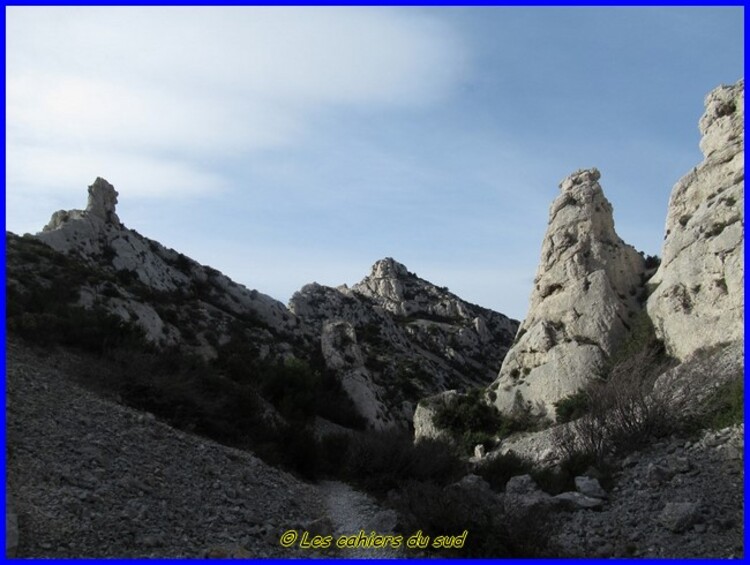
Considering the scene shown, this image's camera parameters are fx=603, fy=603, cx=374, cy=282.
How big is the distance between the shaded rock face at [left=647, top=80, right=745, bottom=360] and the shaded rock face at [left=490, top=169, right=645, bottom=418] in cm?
196

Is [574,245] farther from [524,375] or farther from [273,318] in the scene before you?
[273,318]

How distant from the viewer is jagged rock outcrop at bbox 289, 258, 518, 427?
1437 inches

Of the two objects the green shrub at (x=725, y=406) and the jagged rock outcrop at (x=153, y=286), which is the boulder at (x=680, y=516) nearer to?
the green shrub at (x=725, y=406)

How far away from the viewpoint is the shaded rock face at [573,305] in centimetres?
2833

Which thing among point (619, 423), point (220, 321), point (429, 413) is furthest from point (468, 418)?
point (220, 321)

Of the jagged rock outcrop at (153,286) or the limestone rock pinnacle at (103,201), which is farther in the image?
the limestone rock pinnacle at (103,201)

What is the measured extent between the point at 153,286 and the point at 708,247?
97.8 ft

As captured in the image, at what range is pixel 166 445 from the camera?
43.2 ft

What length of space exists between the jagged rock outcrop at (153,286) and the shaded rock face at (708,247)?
21.5m

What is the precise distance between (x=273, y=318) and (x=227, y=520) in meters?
29.9

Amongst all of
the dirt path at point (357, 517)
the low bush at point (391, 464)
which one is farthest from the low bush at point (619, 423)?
the dirt path at point (357, 517)

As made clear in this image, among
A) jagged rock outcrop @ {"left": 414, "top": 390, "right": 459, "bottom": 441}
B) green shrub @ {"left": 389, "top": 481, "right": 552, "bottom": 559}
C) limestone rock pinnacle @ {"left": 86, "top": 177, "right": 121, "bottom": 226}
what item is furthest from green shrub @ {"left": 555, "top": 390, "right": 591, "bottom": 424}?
limestone rock pinnacle @ {"left": 86, "top": 177, "right": 121, "bottom": 226}

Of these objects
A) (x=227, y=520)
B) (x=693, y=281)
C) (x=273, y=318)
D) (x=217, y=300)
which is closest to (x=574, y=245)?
(x=693, y=281)

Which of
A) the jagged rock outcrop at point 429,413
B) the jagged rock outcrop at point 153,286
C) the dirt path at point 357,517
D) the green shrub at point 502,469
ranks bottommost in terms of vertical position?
the dirt path at point 357,517
